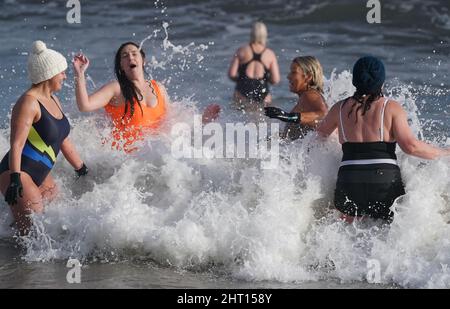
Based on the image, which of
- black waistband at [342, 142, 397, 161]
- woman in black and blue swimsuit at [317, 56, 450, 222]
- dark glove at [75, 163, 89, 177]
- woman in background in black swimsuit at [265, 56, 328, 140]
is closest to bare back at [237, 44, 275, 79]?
woman in background in black swimsuit at [265, 56, 328, 140]

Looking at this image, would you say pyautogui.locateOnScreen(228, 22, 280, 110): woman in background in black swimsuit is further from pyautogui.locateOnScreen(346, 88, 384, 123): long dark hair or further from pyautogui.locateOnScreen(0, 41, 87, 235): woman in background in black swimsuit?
pyautogui.locateOnScreen(346, 88, 384, 123): long dark hair

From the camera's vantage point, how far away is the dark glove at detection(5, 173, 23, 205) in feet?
16.6

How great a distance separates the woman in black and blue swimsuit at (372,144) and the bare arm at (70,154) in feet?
6.32

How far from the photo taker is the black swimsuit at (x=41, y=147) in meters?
5.32

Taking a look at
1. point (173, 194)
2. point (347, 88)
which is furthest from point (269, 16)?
point (173, 194)

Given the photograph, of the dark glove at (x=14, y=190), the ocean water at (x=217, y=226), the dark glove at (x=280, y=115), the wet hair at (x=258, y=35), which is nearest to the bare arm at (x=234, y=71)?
the wet hair at (x=258, y=35)

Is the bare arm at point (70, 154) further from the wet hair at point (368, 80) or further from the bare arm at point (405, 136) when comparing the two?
the bare arm at point (405, 136)

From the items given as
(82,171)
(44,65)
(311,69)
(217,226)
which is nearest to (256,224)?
(217,226)

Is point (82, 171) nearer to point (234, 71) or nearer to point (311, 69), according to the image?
point (311, 69)

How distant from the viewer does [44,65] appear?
17.5 feet

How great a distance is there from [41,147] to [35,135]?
0.32 ft

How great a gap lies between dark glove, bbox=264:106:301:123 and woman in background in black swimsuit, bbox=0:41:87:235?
1379 mm

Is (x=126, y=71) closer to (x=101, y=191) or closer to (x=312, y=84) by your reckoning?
(x=101, y=191)

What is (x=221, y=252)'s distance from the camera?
523 cm
